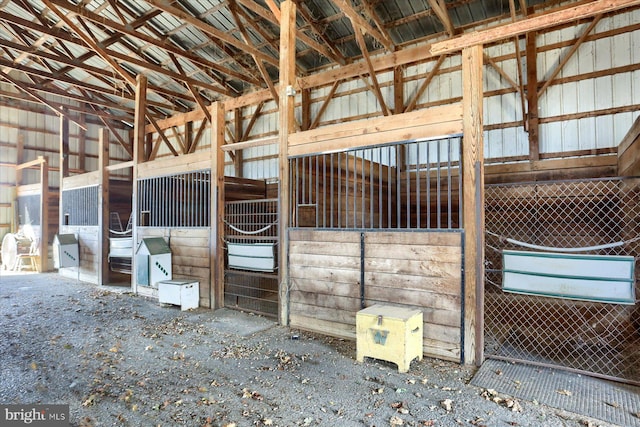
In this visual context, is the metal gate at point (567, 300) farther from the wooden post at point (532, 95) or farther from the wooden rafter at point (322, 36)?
the wooden rafter at point (322, 36)

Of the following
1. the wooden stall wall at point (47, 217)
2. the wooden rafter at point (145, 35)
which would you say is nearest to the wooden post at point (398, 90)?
the wooden rafter at point (145, 35)

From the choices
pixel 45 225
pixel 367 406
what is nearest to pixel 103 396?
pixel 367 406

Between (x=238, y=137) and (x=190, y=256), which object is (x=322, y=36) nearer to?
(x=238, y=137)

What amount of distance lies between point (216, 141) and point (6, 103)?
1037 cm

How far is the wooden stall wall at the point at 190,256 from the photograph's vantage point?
500 cm

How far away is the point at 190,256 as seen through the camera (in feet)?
17.1

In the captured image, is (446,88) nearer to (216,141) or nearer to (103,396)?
(216,141)

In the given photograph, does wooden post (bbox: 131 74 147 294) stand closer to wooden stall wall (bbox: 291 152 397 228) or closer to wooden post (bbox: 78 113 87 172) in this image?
wooden stall wall (bbox: 291 152 397 228)

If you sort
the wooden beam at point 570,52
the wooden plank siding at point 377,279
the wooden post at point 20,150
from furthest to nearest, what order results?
the wooden post at point 20,150
the wooden beam at point 570,52
the wooden plank siding at point 377,279

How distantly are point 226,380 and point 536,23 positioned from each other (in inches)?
142

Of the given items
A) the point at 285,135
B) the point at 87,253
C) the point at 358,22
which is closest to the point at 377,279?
the point at 285,135

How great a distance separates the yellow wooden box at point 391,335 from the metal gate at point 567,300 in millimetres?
714

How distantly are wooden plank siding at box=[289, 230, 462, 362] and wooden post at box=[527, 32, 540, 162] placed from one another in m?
4.38

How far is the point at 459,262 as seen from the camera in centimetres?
298
